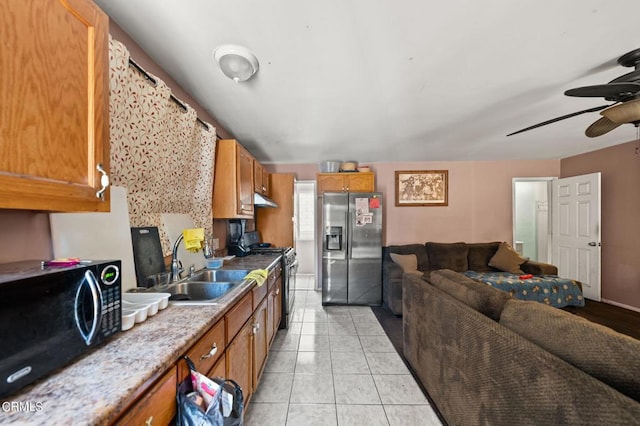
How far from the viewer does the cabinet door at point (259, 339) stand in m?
1.71

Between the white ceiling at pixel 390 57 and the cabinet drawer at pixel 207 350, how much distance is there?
1537mm

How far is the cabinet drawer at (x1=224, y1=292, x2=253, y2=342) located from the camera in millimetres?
1286

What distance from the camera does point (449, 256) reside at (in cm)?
404

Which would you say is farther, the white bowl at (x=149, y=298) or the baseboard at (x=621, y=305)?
the baseboard at (x=621, y=305)

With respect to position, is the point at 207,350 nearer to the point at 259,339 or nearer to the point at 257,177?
the point at 259,339

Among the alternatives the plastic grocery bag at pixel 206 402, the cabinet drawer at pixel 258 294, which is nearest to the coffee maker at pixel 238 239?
the cabinet drawer at pixel 258 294

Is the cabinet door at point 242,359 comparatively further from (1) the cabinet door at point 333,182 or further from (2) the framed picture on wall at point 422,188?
(2) the framed picture on wall at point 422,188

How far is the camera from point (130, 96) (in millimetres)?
1291

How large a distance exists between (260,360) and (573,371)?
5.73ft

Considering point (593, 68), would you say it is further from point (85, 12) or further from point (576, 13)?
point (85, 12)

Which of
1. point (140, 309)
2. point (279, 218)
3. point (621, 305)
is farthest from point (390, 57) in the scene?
point (621, 305)

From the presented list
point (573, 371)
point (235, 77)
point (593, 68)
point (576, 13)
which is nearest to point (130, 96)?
point (235, 77)

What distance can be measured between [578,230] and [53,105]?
5.74m

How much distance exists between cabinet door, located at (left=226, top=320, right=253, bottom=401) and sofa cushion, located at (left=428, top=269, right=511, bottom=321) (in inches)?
52.7
